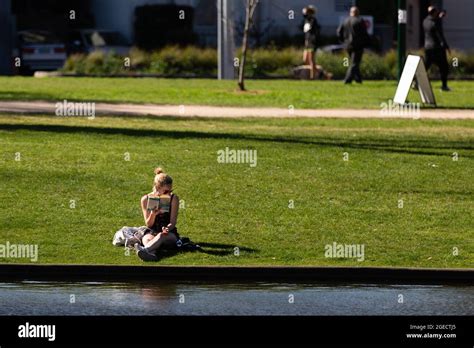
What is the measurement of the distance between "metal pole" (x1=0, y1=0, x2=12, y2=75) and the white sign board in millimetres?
18940

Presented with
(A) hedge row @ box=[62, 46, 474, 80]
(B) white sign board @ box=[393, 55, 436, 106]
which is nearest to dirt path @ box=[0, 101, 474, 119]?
(B) white sign board @ box=[393, 55, 436, 106]

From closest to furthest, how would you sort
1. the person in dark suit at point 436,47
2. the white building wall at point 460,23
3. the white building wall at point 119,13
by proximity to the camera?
the person in dark suit at point 436,47 < the white building wall at point 460,23 < the white building wall at point 119,13

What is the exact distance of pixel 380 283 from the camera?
1438cm

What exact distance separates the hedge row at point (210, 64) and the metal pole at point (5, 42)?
131 inches

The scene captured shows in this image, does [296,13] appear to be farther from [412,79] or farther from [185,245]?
[185,245]

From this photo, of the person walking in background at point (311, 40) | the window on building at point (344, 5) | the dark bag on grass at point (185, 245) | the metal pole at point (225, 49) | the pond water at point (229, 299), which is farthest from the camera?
the window on building at point (344, 5)

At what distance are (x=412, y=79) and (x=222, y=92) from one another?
4.83 metres

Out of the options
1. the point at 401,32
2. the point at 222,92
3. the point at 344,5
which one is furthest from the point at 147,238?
the point at 344,5

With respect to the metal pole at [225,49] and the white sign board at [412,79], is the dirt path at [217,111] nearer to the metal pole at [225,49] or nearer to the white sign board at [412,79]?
the white sign board at [412,79]

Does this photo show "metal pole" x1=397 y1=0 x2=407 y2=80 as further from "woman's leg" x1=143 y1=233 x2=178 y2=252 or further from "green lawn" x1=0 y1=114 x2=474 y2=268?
"woman's leg" x1=143 y1=233 x2=178 y2=252

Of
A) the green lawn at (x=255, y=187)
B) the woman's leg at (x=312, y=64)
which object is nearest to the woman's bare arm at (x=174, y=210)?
the green lawn at (x=255, y=187)

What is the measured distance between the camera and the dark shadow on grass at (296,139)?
21.9m

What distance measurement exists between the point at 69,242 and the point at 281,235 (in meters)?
2.29

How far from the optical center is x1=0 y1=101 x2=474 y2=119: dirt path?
83.8 ft
